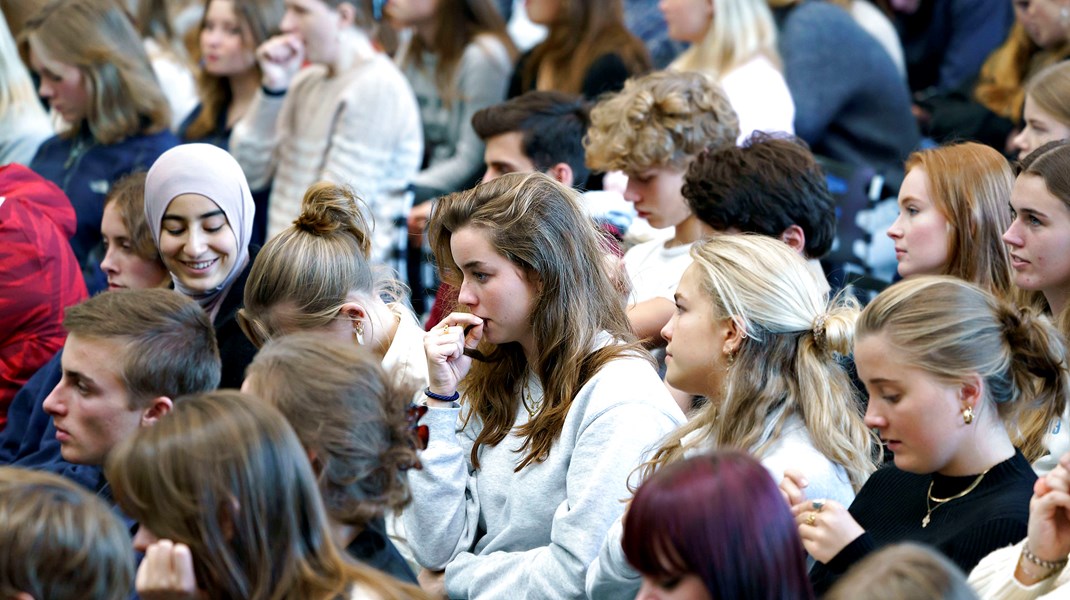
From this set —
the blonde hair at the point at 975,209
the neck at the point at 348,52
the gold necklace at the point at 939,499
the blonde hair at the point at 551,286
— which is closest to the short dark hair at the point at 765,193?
the blonde hair at the point at 975,209

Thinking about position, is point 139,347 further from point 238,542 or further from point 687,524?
point 687,524

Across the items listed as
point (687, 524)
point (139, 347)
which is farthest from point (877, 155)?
point (687, 524)

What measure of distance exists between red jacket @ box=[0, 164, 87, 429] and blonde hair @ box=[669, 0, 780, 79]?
220 centimetres

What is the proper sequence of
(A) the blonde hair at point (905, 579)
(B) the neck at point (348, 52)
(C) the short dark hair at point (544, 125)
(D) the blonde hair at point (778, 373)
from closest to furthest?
(A) the blonde hair at point (905, 579) < (D) the blonde hair at point (778, 373) < (C) the short dark hair at point (544, 125) < (B) the neck at point (348, 52)

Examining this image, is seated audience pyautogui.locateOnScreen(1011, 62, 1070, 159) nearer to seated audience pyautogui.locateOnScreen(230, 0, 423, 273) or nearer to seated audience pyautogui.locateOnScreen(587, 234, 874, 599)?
seated audience pyautogui.locateOnScreen(587, 234, 874, 599)

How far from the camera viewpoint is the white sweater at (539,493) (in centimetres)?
259

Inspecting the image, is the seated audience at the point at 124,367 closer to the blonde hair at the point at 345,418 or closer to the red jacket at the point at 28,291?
the blonde hair at the point at 345,418

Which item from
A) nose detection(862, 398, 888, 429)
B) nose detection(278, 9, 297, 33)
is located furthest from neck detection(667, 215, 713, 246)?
nose detection(278, 9, 297, 33)

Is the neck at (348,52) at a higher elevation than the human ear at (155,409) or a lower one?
lower

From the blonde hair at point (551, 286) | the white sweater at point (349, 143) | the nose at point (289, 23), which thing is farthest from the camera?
the nose at point (289, 23)

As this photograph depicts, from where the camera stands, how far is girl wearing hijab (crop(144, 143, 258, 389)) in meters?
3.51

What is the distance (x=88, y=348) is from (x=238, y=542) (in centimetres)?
103

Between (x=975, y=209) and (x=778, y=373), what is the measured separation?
93cm

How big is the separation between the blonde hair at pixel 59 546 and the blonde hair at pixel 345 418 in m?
0.34
